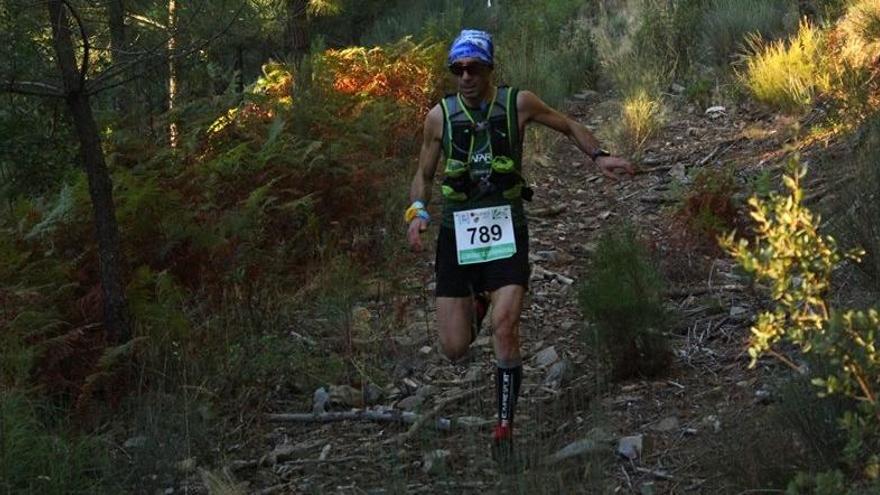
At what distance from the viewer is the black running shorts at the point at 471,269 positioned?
5078 millimetres

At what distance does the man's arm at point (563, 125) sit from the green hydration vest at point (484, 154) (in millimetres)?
52

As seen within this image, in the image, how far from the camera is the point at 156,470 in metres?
4.44

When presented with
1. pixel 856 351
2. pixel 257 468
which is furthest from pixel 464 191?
pixel 856 351

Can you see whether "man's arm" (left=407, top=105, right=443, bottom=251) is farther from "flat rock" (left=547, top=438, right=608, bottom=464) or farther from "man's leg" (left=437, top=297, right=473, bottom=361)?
"flat rock" (left=547, top=438, right=608, bottom=464)

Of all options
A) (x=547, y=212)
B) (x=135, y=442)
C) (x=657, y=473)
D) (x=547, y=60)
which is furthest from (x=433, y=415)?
(x=547, y=60)

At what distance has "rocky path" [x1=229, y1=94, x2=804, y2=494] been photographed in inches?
171

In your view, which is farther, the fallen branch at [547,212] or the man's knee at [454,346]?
the fallen branch at [547,212]

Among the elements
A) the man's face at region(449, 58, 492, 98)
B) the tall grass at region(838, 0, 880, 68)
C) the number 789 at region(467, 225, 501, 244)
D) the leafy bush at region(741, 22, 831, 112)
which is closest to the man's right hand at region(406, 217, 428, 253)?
the number 789 at region(467, 225, 501, 244)

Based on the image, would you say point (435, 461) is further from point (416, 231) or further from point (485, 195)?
point (485, 195)

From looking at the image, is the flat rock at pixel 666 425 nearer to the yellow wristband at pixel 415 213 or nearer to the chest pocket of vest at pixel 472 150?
the chest pocket of vest at pixel 472 150

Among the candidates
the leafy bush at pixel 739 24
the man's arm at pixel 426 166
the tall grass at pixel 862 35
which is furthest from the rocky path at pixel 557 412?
the leafy bush at pixel 739 24

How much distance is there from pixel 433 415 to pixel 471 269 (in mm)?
770

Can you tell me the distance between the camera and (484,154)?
509cm

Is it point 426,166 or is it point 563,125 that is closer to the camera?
point 563,125
